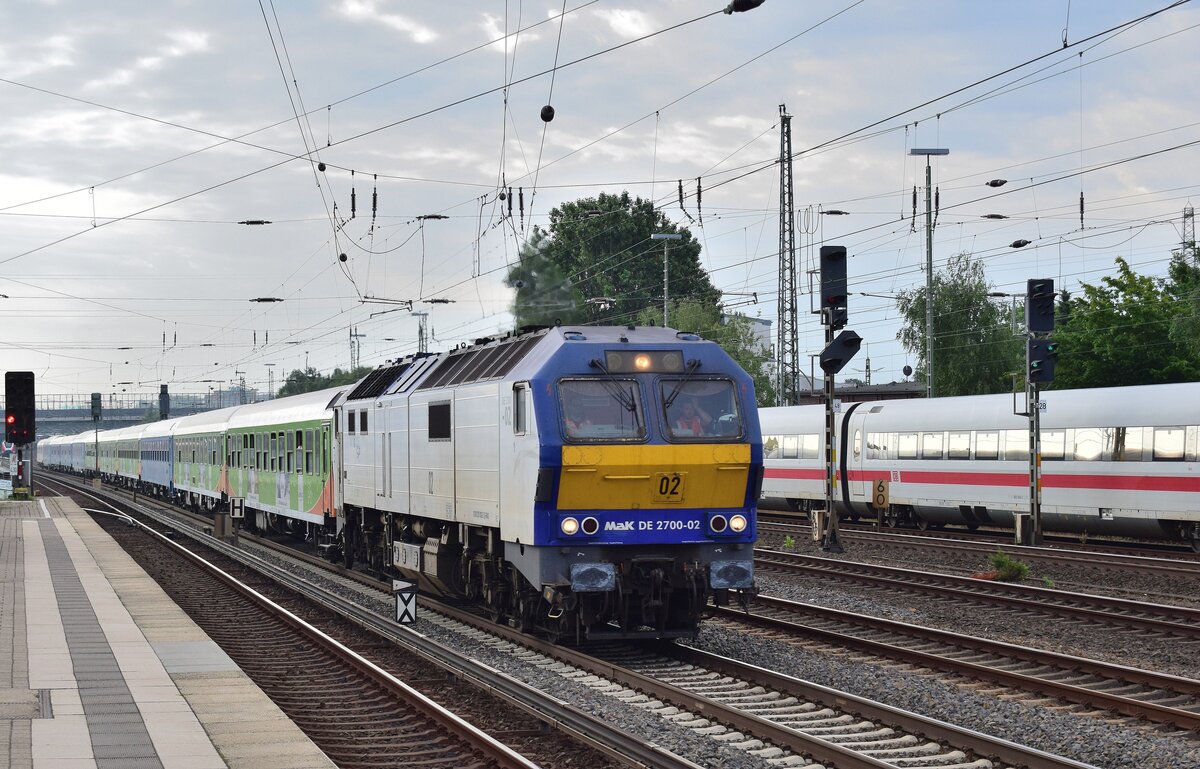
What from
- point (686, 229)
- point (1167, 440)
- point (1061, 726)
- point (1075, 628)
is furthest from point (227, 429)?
point (686, 229)

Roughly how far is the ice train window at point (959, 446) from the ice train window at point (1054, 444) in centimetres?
217

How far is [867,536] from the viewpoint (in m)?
32.6

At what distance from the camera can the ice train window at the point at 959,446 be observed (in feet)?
107

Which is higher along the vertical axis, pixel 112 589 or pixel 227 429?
pixel 227 429

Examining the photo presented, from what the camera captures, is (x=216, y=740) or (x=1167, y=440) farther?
(x=1167, y=440)

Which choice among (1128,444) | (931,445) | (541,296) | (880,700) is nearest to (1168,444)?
(1128,444)

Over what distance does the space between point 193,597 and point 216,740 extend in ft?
43.2

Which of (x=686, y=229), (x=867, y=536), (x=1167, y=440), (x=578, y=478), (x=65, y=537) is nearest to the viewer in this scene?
(x=578, y=478)

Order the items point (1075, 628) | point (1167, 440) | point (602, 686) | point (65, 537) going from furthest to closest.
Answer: point (65, 537) < point (1167, 440) < point (1075, 628) < point (602, 686)

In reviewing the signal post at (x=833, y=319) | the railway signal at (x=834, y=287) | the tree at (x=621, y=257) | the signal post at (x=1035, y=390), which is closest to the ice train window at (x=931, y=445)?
the signal post at (x=1035, y=390)

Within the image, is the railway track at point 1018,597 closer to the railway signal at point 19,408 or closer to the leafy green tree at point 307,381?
the railway signal at point 19,408

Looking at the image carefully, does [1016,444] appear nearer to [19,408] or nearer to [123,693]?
[123,693]

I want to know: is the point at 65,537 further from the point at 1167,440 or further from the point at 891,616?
the point at 1167,440

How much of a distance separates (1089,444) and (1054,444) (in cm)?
120
